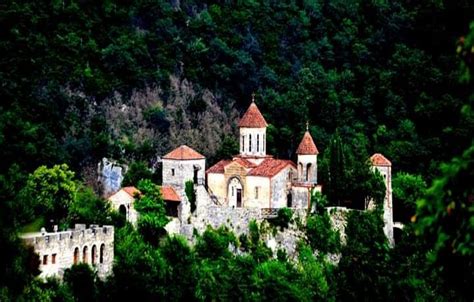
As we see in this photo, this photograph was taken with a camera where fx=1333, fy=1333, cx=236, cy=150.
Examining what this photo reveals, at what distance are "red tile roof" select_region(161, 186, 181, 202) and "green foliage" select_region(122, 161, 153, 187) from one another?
11.7ft

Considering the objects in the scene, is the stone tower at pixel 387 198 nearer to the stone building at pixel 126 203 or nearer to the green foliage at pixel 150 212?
the green foliage at pixel 150 212

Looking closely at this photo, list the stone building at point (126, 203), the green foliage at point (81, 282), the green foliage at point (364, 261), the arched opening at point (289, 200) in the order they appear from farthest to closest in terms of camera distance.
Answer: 1. the arched opening at point (289, 200)
2. the green foliage at point (364, 261)
3. the stone building at point (126, 203)
4. the green foliage at point (81, 282)

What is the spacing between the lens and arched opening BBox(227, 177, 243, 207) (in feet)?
156

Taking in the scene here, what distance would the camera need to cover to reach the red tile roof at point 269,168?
46.5 m

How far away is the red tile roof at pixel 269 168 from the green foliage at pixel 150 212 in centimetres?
378

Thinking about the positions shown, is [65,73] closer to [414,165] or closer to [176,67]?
[176,67]

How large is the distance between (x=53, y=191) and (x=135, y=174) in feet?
22.6

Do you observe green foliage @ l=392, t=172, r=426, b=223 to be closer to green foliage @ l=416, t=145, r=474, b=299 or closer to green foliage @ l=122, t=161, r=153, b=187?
green foliage @ l=122, t=161, r=153, b=187

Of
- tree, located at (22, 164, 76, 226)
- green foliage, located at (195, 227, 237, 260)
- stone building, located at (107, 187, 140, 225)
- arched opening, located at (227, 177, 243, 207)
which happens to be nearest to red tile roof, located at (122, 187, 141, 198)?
stone building, located at (107, 187, 140, 225)

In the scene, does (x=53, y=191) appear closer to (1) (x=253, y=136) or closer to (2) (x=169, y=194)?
(2) (x=169, y=194)

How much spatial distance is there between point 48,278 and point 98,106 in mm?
18679

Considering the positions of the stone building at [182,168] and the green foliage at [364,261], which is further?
the stone building at [182,168]

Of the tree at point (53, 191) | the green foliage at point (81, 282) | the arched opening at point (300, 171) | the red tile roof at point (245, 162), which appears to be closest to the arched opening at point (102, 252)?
the green foliage at point (81, 282)

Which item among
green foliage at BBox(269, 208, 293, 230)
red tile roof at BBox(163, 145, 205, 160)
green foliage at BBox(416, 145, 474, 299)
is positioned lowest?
green foliage at BBox(416, 145, 474, 299)
